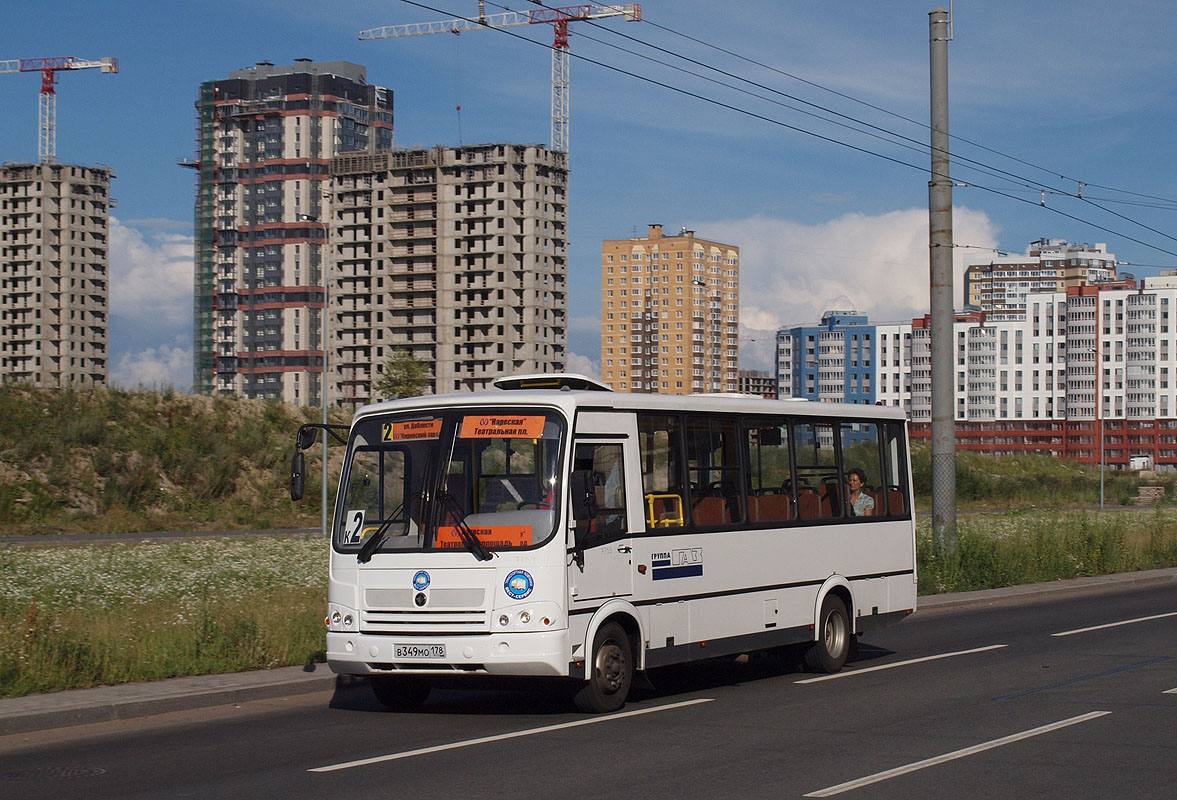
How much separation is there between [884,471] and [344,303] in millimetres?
142565

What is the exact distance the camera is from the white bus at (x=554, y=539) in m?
11.2

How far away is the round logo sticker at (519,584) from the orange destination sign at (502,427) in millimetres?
1160

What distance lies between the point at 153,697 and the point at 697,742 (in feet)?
16.3

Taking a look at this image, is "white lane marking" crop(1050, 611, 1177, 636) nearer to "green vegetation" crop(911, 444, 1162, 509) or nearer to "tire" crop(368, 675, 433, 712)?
"tire" crop(368, 675, 433, 712)

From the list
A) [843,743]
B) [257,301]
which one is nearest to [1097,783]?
[843,743]

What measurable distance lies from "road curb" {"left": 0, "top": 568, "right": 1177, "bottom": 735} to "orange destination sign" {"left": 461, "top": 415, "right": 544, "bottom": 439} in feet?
11.1

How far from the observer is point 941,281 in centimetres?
2333

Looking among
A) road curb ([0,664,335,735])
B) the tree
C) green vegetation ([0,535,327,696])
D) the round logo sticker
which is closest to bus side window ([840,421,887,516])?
the round logo sticker

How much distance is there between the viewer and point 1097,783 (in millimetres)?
8492

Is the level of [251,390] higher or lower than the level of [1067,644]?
higher

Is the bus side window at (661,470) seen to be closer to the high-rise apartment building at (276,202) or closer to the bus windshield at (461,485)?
the bus windshield at (461,485)

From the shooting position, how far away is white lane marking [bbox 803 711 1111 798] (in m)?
8.38

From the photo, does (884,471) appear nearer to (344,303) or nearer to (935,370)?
(935,370)

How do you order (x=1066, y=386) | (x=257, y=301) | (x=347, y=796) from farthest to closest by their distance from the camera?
(x=257, y=301) < (x=1066, y=386) < (x=347, y=796)
